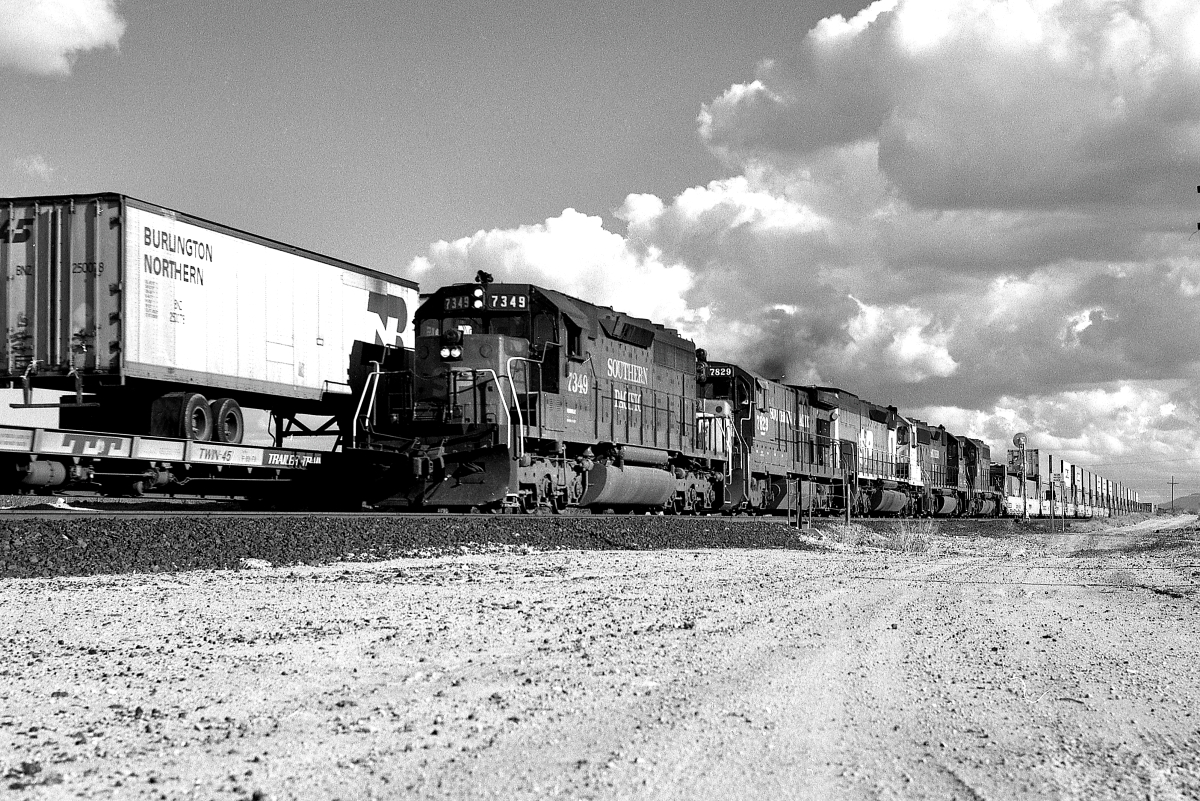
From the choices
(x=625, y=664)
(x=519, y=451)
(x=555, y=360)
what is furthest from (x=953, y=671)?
(x=555, y=360)

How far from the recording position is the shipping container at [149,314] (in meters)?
17.2

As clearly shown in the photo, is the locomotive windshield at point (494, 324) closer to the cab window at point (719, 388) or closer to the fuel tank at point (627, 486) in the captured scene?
the fuel tank at point (627, 486)

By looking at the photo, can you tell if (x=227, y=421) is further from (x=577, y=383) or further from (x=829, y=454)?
(x=829, y=454)

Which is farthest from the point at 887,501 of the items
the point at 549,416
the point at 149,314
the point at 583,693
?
the point at 583,693

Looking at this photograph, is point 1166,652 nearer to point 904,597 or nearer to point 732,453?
point 904,597

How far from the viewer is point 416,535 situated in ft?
49.6

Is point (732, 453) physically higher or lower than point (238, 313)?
lower

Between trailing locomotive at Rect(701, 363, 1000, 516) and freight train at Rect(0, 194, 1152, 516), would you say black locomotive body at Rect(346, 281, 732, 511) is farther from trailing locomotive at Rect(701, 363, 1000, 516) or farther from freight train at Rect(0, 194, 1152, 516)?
trailing locomotive at Rect(701, 363, 1000, 516)

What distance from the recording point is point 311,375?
2141 cm

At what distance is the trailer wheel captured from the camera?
19.0 meters

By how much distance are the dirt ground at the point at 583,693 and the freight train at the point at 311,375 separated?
24.3 ft

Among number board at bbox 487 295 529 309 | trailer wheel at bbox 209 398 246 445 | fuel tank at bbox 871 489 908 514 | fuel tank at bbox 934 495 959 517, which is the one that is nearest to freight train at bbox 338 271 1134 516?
number board at bbox 487 295 529 309

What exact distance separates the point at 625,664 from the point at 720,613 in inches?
106

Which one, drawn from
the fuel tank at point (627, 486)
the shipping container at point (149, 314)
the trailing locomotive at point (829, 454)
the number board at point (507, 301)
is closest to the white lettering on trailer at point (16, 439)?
the shipping container at point (149, 314)
